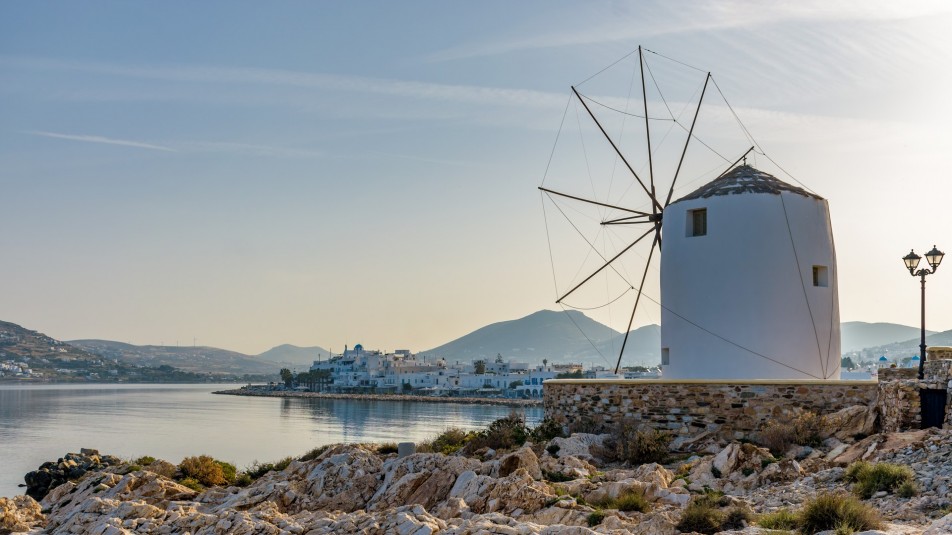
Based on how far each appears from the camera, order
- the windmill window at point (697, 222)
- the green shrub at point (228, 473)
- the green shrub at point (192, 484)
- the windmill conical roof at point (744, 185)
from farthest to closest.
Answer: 1. the windmill window at point (697, 222)
2. the windmill conical roof at point (744, 185)
3. the green shrub at point (228, 473)
4. the green shrub at point (192, 484)

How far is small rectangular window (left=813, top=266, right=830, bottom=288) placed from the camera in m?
18.2

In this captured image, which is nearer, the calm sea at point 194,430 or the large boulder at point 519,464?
the large boulder at point 519,464

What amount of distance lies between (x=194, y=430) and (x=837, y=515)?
46.6 m

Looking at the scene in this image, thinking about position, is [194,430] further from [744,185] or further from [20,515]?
[744,185]

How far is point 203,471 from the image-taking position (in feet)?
52.9

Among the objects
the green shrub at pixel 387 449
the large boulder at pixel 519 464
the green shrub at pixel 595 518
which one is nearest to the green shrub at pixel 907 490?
the green shrub at pixel 595 518

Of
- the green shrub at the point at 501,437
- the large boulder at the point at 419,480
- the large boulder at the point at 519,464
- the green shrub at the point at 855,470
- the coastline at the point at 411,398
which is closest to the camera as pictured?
the green shrub at the point at 855,470

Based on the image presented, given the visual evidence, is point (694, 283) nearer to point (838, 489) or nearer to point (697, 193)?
point (697, 193)

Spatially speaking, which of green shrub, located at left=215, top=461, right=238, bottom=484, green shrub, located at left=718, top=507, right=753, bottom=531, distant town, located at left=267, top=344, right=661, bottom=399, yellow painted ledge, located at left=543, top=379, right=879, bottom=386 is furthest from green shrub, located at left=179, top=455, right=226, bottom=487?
distant town, located at left=267, top=344, right=661, bottom=399

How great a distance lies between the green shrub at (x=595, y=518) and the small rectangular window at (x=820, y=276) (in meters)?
10.3

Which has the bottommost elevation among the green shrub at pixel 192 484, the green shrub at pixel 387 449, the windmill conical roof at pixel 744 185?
the green shrub at pixel 192 484

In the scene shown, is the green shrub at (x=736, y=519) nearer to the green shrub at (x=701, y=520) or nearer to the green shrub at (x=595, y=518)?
the green shrub at (x=701, y=520)

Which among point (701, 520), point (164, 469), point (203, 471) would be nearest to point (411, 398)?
point (164, 469)

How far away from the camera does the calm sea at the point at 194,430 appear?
36.7 m
